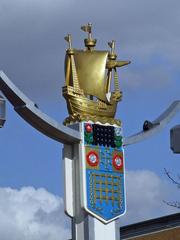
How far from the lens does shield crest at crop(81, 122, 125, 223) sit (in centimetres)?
2491

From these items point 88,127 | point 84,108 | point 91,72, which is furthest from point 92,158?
point 91,72

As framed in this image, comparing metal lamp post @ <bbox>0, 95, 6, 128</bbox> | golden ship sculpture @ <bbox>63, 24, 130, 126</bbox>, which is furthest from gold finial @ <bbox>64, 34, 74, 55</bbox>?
metal lamp post @ <bbox>0, 95, 6, 128</bbox>

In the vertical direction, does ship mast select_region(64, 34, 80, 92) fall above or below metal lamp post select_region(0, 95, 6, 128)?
above

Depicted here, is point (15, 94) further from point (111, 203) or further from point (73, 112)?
point (111, 203)

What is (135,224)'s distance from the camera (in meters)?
37.4

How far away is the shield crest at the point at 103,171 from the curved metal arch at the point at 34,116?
585mm

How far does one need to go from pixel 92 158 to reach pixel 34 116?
248 cm

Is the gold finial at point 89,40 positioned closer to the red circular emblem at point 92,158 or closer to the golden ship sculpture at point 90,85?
the golden ship sculpture at point 90,85

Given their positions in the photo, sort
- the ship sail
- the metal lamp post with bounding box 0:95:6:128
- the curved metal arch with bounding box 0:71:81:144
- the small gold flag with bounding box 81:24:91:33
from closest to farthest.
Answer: the metal lamp post with bounding box 0:95:6:128 < the curved metal arch with bounding box 0:71:81:144 < the ship sail < the small gold flag with bounding box 81:24:91:33

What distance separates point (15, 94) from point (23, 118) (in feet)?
3.42

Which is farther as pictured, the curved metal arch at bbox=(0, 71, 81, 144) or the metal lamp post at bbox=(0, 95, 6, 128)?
the curved metal arch at bbox=(0, 71, 81, 144)

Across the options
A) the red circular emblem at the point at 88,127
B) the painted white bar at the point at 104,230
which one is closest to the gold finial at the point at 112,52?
the red circular emblem at the point at 88,127

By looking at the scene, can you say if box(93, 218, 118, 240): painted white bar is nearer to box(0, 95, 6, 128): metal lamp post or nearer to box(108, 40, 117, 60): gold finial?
box(108, 40, 117, 60): gold finial

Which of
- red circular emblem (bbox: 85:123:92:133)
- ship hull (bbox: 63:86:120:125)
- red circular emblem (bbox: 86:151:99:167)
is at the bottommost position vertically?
red circular emblem (bbox: 86:151:99:167)
